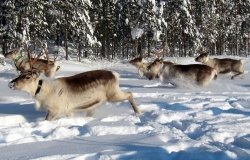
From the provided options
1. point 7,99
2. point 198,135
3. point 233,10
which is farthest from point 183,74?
point 233,10

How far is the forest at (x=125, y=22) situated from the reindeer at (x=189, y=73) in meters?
4.67

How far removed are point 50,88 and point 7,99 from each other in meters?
2.75

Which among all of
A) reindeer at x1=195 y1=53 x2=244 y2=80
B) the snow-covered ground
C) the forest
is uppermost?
the forest

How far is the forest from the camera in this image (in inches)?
1478

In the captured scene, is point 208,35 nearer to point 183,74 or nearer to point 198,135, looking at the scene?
point 183,74

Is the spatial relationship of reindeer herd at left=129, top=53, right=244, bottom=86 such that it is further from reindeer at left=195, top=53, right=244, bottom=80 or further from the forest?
reindeer at left=195, top=53, right=244, bottom=80

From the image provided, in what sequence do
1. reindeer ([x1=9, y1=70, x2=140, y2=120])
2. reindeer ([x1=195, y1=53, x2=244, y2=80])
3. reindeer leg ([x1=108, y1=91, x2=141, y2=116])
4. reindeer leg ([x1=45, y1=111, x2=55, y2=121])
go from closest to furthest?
reindeer leg ([x1=45, y1=111, x2=55, y2=121]), reindeer ([x1=9, y1=70, x2=140, y2=120]), reindeer leg ([x1=108, y1=91, x2=141, y2=116]), reindeer ([x1=195, y1=53, x2=244, y2=80])

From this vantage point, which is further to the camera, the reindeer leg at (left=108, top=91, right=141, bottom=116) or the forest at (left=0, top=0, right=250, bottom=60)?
the forest at (left=0, top=0, right=250, bottom=60)

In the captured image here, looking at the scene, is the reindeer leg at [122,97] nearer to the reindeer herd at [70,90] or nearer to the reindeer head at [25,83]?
the reindeer herd at [70,90]

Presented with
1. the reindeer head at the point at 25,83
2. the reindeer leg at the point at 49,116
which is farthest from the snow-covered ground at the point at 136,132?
the reindeer head at the point at 25,83

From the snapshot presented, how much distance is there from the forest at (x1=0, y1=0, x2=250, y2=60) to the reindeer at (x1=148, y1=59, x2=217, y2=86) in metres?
4.67

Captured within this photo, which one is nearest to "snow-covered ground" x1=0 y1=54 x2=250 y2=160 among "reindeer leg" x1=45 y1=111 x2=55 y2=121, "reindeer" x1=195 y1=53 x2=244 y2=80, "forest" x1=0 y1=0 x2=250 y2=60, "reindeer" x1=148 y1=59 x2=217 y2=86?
"reindeer leg" x1=45 y1=111 x2=55 y2=121

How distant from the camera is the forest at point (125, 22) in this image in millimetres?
37531

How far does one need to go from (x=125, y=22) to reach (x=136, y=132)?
142 ft
